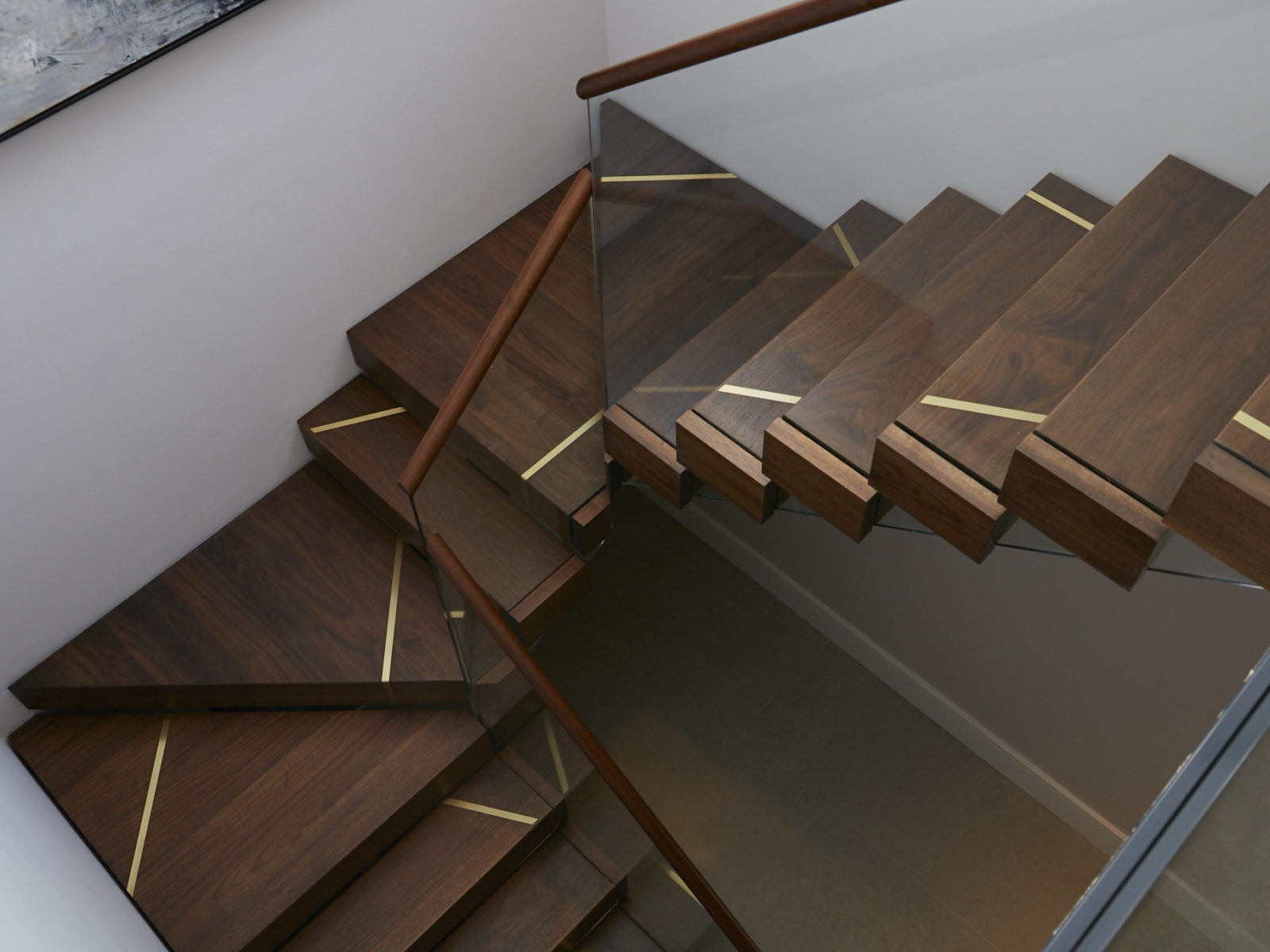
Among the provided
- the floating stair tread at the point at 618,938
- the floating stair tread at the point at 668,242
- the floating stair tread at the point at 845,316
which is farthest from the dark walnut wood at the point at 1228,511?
the floating stair tread at the point at 618,938

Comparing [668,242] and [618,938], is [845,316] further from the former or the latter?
[618,938]

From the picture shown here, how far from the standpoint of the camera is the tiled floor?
4.03 meters

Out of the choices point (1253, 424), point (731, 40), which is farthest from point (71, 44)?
point (1253, 424)

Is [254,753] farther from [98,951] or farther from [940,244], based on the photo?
[940,244]

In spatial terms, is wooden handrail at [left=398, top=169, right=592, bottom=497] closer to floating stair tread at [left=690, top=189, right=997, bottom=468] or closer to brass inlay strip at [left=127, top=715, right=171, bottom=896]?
floating stair tread at [left=690, top=189, right=997, bottom=468]

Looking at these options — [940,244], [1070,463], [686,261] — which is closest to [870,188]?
[940,244]

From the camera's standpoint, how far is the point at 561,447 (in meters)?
3.31

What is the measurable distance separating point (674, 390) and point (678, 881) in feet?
4.56

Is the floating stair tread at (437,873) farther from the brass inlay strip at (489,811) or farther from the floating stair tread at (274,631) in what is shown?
the floating stair tread at (274,631)

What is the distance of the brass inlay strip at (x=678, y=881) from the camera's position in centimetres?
309

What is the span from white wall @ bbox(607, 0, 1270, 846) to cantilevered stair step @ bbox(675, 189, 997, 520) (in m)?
0.10

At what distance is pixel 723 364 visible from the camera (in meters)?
3.05

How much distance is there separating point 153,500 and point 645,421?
5.35ft

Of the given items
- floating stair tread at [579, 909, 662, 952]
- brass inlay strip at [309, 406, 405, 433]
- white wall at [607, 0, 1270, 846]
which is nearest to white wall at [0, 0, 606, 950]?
brass inlay strip at [309, 406, 405, 433]
